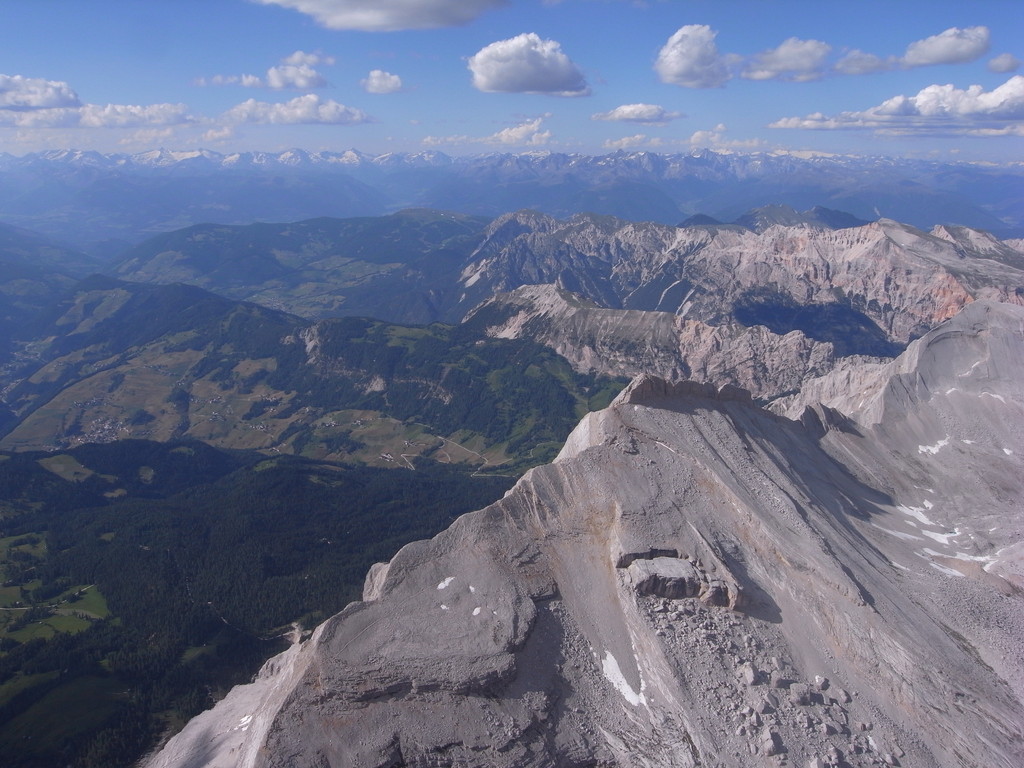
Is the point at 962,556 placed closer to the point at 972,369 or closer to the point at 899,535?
the point at 899,535

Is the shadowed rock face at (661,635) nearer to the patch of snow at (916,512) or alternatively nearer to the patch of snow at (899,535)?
the patch of snow at (899,535)

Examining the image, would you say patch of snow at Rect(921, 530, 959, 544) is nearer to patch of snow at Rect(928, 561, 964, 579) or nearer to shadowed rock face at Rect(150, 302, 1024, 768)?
shadowed rock face at Rect(150, 302, 1024, 768)

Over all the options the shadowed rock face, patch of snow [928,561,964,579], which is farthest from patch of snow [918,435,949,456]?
patch of snow [928,561,964,579]

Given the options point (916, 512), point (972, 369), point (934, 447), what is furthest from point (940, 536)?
point (972, 369)

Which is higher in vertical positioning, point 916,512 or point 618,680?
point 618,680

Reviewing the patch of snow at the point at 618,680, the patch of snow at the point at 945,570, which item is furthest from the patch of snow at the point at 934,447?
the patch of snow at the point at 618,680

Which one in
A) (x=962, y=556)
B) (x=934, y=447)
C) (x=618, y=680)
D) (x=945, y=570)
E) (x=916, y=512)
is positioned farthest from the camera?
(x=934, y=447)
